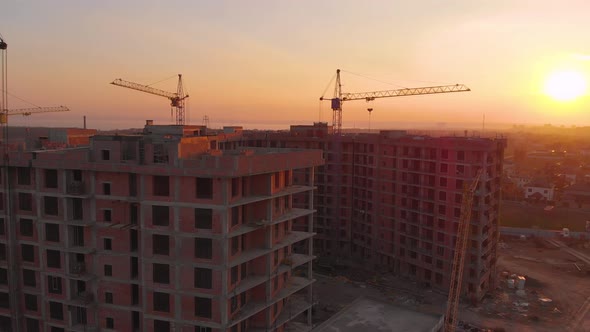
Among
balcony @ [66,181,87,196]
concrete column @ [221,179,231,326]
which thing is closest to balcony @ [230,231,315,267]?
concrete column @ [221,179,231,326]

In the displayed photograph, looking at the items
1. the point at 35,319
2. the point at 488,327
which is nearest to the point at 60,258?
the point at 35,319

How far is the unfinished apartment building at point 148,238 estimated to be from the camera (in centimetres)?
3284

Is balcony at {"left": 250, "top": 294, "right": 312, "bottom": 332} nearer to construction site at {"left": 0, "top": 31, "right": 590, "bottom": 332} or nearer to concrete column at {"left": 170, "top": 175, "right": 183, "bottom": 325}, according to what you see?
construction site at {"left": 0, "top": 31, "right": 590, "bottom": 332}

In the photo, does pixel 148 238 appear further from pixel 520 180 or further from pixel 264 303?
pixel 520 180

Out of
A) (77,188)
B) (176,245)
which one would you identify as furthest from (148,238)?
(77,188)

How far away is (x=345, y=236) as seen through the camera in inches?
3093

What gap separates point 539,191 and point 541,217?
49.7ft

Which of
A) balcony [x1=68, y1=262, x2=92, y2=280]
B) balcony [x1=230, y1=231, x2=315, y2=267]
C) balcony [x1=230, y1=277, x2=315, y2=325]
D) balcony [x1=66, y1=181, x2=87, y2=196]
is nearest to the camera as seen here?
balcony [x1=230, y1=231, x2=315, y2=267]

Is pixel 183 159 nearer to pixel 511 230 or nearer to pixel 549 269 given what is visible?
pixel 549 269

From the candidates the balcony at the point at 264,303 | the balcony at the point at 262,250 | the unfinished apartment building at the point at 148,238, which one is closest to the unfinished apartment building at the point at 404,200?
the balcony at the point at 264,303

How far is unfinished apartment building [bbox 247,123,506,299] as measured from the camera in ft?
191

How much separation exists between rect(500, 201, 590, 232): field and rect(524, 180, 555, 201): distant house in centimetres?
310

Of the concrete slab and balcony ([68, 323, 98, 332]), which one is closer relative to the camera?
balcony ([68, 323, 98, 332])

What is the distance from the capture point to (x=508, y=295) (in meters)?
61.3
